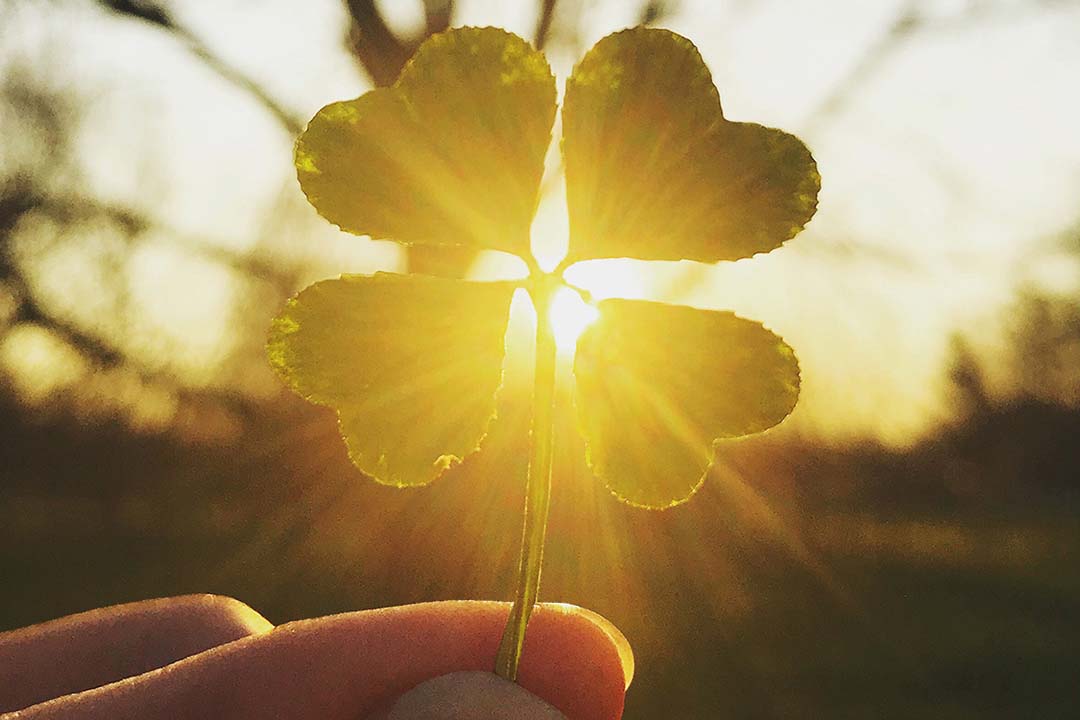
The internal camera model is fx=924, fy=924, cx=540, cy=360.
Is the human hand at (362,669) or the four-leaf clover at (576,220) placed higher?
the four-leaf clover at (576,220)

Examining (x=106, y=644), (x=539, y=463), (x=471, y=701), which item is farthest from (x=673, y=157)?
(x=106, y=644)

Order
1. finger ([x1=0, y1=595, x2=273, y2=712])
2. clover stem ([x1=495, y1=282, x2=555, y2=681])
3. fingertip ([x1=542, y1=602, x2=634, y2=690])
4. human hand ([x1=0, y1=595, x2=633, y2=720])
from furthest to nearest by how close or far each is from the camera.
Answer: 1. finger ([x1=0, y1=595, x2=273, y2=712])
2. fingertip ([x1=542, y1=602, x2=634, y2=690])
3. human hand ([x1=0, y1=595, x2=633, y2=720])
4. clover stem ([x1=495, y1=282, x2=555, y2=681])

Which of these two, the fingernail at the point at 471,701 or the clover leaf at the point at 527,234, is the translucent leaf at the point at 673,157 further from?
the fingernail at the point at 471,701

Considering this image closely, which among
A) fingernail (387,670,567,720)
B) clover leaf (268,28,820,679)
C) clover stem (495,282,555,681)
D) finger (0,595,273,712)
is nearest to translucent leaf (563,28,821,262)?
clover leaf (268,28,820,679)

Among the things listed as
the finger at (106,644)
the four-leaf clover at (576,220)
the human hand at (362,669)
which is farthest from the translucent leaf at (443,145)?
the finger at (106,644)

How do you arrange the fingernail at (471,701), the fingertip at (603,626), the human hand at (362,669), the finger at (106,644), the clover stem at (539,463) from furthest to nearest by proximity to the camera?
1. the finger at (106,644)
2. the fingertip at (603,626)
3. the human hand at (362,669)
4. the fingernail at (471,701)
5. the clover stem at (539,463)

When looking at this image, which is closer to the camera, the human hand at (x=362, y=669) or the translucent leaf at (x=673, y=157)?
the translucent leaf at (x=673, y=157)

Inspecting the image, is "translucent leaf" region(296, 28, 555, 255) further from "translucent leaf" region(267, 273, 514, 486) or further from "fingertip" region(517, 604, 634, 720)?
"fingertip" region(517, 604, 634, 720)
